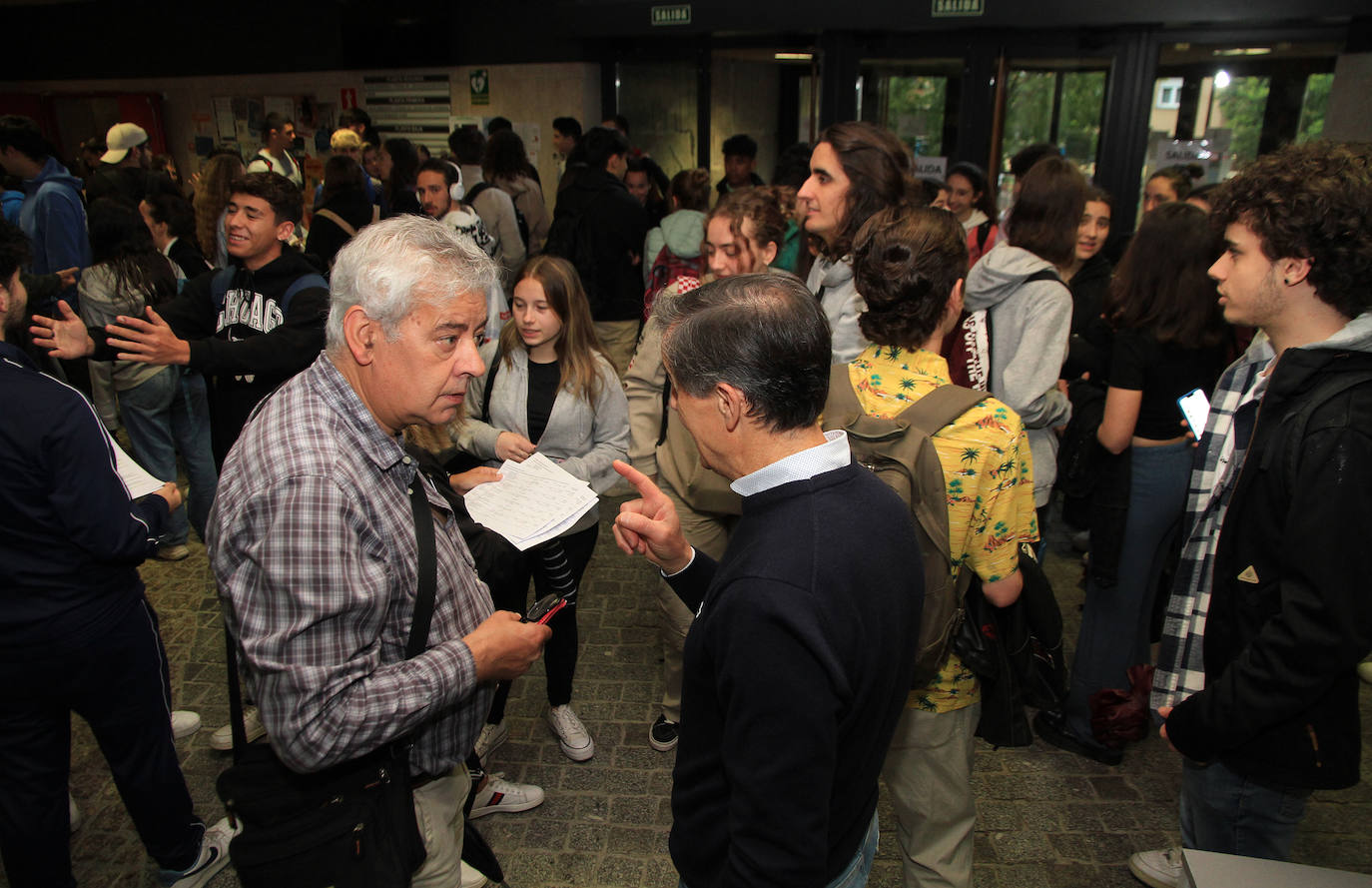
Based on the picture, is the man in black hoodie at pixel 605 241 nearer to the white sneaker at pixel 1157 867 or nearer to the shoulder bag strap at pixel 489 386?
the shoulder bag strap at pixel 489 386

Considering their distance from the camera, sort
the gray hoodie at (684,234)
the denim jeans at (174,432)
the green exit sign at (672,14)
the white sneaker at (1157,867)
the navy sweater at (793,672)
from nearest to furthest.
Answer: the navy sweater at (793,672) < the white sneaker at (1157,867) < the denim jeans at (174,432) < the gray hoodie at (684,234) < the green exit sign at (672,14)

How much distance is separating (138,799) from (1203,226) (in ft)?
12.4

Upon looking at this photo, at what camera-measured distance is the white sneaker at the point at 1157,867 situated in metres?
2.76

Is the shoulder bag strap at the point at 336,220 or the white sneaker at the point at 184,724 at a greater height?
the shoulder bag strap at the point at 336,220

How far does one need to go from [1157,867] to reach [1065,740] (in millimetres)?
701

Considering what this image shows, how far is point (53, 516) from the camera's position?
6.98 ft

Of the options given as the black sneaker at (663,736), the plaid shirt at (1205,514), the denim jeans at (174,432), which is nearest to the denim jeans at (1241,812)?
the plaid shirt at (1205,514)

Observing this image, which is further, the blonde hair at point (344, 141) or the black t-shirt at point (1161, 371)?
the blonde hair at point (344, 141)

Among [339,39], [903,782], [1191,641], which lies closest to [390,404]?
[903,782]

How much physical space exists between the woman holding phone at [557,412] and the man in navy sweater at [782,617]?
1724mm

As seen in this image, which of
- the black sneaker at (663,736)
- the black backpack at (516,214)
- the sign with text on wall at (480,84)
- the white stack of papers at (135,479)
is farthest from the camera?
the sign with text on wall at (480,84)

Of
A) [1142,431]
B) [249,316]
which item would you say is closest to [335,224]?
[249,316]

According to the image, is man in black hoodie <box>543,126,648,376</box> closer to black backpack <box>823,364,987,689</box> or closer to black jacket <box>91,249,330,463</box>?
black jacket <box>91,249,330,463</box>

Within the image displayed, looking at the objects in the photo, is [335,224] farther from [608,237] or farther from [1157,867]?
[1157,867]
